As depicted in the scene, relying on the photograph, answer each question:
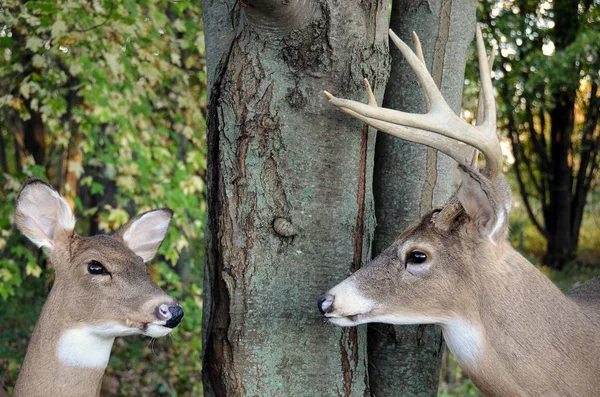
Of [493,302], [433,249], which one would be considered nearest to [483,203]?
[433,249]

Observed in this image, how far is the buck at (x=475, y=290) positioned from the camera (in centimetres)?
307

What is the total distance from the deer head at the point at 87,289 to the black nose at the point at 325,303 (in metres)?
0.57

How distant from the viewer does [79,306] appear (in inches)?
131

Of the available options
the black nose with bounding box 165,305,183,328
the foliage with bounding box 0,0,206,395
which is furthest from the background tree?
the black nose with bounding box 165,305,183,328

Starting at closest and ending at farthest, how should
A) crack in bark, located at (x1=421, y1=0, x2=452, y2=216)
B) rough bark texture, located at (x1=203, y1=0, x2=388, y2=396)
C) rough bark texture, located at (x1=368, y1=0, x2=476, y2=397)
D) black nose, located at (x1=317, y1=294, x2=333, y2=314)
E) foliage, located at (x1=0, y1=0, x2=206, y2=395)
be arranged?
black nose, located at (x1=317, y1=294, x2=333, y2=314), rough bark texture, located at (x1=203, y1=0, x2=388, y2=396), rough bark texture, located at (x1=368, y1=0, x2=476, y2=397), crack in bark, located at (x1=421, y1=0, x2=452, y2=216), foliage, located at (x1=0, y1=0, x2=206, y2=395)

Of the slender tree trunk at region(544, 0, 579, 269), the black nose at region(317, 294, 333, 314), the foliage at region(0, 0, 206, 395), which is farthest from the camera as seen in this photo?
the slender tree trunk at region(544, 0, 579, 269)

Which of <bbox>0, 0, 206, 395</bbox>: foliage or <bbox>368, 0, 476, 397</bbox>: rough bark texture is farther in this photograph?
<bbox>0, 0, 206, 395</bbox>: foliage

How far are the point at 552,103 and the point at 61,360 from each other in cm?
1292

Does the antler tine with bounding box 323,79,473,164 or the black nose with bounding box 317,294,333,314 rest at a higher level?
the antler tine with bounding box 323,79,473,164

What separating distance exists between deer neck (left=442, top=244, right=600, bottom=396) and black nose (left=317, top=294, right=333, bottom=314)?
0.48 metres

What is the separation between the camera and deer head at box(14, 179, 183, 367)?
324 centimetres

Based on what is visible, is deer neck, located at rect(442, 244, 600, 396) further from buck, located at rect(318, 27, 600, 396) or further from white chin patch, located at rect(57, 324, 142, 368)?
white chin patch, located at rect(57, 324, 142, 368)

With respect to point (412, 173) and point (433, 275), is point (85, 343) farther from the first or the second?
point (412, 173)

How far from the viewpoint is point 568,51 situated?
11.4 metres
